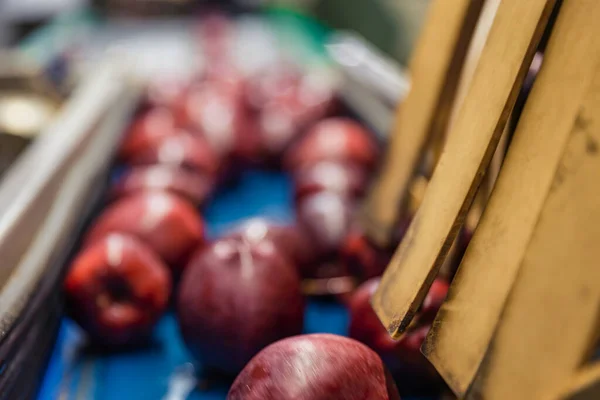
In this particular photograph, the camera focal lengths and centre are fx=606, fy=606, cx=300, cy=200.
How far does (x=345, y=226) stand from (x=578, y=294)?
0.82 metres

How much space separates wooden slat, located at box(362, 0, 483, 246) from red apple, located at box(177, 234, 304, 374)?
224 mm

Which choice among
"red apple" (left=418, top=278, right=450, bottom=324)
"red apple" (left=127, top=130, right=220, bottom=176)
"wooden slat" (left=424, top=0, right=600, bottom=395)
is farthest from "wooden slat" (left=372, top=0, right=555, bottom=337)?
"red apple" (left=127, top=130, right=220, bottom=176)

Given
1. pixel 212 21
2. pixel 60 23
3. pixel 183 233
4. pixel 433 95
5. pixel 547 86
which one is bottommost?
pixel 60 23

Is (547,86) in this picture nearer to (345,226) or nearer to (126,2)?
(345,226)

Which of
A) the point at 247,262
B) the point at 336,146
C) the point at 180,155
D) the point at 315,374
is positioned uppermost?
the point at 315,374

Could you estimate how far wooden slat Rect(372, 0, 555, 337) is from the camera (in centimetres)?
64

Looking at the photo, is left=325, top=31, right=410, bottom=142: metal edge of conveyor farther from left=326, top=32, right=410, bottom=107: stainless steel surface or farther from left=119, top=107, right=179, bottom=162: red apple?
left=119, top=107, right=179, bottom=162: red apple

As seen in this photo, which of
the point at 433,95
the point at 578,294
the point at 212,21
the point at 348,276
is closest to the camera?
the point at 578,294

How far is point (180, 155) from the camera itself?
5.78ft

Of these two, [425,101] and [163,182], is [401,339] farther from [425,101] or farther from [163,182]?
[163,182]

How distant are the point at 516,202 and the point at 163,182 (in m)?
1.09

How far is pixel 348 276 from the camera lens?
1259mm

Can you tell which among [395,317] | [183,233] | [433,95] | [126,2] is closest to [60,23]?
[126,2]

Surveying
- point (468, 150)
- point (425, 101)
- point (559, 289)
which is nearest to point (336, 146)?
point (425, 101)
